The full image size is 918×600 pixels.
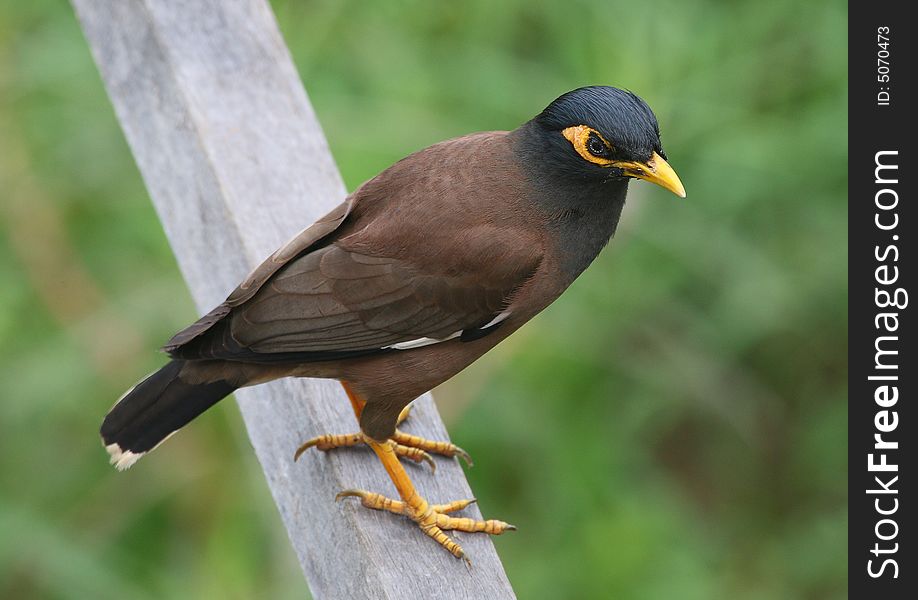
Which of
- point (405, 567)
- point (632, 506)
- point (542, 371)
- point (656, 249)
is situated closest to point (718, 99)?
point (656, 249)

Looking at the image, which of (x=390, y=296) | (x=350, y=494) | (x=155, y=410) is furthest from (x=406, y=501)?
(x=155, y=410)

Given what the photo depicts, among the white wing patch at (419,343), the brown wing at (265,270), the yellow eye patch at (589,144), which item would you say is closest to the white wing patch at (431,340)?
the white wing patch at (419,343)

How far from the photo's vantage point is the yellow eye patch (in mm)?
2838

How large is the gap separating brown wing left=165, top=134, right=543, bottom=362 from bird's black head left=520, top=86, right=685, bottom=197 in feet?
0.59

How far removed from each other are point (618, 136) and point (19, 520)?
2.28 m

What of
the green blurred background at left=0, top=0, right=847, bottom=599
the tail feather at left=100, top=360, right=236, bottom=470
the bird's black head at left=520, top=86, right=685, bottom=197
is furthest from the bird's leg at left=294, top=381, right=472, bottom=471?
the green blurred background at left=0, top=0, right=847, bottom=599

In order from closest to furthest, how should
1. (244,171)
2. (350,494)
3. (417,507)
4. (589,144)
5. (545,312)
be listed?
(350,494)
(417,507)
(589,144)
(244,171)
(545,312)

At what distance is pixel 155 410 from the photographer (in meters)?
2.78

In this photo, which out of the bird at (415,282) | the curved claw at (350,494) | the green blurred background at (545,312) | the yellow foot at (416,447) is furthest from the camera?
the green blurred background at (545,312)

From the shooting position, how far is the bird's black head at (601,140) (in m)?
2.79

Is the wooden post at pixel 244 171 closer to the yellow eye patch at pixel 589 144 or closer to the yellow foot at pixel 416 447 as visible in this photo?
the yellow foot at pixel 416 447

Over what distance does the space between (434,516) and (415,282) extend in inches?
20.8

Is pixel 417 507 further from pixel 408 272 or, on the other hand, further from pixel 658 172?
pixel 658 172

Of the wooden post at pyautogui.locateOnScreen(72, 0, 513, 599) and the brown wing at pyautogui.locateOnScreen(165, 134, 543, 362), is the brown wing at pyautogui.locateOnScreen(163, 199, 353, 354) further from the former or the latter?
the wooden post at pyautogui.locateOnScreen(72, 0, 513, 599)
